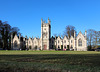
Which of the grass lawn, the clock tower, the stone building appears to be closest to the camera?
the grass lawn

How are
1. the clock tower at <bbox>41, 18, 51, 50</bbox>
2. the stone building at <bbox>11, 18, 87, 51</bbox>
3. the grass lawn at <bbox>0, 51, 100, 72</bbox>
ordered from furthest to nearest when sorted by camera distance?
the clock tower at <bbox>41, 18, 51, 50</bbox>, the stone building at <bbox>11, 18, 87, 51</bbox>, the grass lawn at <bbox>0, 51, 100, 72</bbox>

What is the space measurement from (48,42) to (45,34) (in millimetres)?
4803

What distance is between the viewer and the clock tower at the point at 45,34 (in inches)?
2657

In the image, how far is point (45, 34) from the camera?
6906 centimetres

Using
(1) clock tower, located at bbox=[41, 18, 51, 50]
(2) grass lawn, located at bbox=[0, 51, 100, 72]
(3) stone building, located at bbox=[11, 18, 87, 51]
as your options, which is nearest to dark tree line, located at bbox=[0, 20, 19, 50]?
(3) stone building, located at bbox=[11, 18, 87, 51]

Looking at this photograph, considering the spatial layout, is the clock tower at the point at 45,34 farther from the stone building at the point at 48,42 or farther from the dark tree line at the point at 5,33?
the dark tree line at the point at 5,33

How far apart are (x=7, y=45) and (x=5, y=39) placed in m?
5.04

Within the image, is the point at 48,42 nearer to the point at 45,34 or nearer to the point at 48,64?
the point at 45,34

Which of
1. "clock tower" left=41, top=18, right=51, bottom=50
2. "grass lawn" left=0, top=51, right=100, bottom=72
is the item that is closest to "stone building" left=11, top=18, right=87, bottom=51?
"clock tower" left=41, top=18, right=51, bottom=50

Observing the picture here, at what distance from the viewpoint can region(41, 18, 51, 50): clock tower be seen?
67500mm

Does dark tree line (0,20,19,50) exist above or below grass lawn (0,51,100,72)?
above

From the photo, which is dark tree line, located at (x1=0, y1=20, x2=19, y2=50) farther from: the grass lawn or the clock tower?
the grass lawn

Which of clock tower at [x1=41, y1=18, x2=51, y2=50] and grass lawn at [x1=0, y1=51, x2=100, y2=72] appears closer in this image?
grass lawn at [x1=0, y1=51, x2=100, y2=72]

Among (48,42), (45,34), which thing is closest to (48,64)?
(48,42)
